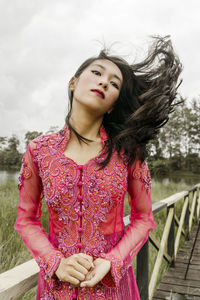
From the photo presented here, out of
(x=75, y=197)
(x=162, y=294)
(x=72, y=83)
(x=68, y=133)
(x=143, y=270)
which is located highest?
(x=72, y=83)

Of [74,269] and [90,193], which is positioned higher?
[90,193]

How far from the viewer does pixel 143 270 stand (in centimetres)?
228

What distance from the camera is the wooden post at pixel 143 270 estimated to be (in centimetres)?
226

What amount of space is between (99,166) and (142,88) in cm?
56

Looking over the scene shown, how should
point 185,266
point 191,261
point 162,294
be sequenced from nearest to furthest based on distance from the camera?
point 162,294 < point 185,266 < point 191,261

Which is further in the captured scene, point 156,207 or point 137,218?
point 156,207

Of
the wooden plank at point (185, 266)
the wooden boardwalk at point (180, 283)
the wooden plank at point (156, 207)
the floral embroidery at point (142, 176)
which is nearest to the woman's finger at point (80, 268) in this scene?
the floral embroidery at point (142, 176)

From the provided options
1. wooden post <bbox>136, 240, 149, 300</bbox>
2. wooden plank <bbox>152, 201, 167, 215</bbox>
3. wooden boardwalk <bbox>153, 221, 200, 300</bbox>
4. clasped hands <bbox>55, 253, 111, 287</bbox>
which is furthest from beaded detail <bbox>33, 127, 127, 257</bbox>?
wooden boardwalk <bbox>153, 221, 200, 300</bbox>

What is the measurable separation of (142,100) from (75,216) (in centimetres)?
67

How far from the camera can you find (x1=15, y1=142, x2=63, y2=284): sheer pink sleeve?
39.3 inches

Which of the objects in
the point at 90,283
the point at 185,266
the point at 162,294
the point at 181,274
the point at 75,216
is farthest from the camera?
the point at 185,266

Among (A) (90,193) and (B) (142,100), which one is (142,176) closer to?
(A) (90,193)

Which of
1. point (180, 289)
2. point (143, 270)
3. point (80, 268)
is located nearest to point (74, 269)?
point (80, 268)

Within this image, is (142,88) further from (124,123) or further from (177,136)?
(177,136)
